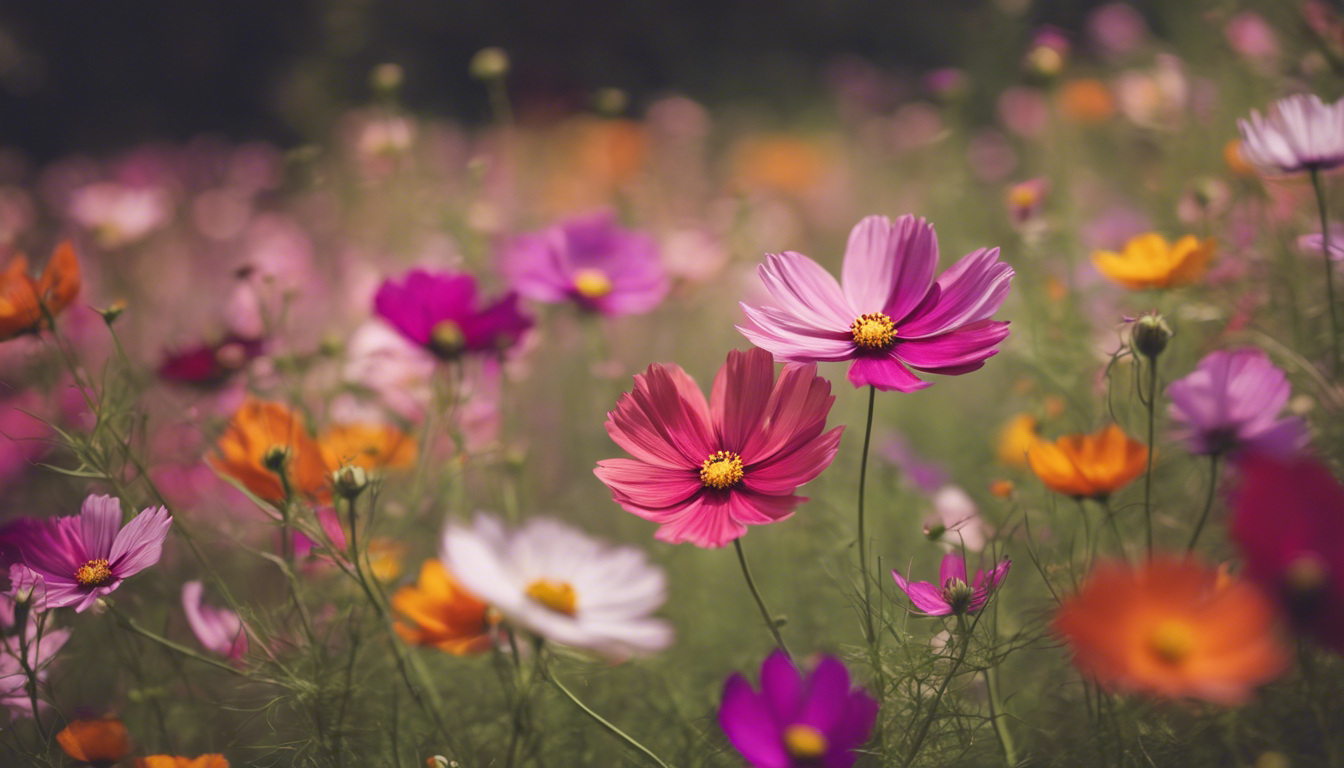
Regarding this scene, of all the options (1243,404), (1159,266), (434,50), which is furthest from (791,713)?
(434,50)

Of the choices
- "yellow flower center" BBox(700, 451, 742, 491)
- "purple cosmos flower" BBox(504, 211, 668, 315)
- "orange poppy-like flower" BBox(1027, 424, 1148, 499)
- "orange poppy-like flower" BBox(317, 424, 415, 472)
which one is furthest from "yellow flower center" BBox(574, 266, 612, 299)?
"orange poppy-like flower" BBox(1027, 424, 1148, 499)

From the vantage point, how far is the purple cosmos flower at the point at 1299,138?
52cm

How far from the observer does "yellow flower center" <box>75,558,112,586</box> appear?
0.48 m

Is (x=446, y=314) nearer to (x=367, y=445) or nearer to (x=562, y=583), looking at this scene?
(x=367, y=445)

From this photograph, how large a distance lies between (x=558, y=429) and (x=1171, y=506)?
0.81 m

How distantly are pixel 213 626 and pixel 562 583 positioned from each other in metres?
0.36

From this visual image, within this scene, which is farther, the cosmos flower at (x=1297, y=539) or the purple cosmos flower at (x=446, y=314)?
the purple cosmos flower at (x=446, y=314)

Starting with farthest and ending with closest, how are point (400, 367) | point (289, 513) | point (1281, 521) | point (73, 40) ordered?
point (73, 40) < point (400, 367) < point (289, 513) < point (1281, 521)

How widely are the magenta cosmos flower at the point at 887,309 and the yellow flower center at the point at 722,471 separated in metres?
0.08

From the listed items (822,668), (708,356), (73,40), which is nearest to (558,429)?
(708,356)

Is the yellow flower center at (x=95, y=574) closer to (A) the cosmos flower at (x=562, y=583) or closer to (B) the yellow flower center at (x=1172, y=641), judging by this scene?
(A) the cosmos flower at (x=562, y=583)

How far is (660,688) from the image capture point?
683mm

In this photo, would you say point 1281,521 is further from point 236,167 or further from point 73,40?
point 73,40

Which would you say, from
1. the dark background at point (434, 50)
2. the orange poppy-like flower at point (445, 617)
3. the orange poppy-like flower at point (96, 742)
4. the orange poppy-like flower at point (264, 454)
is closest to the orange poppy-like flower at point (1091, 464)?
the orange poppy-like flower at point (445, 617)
